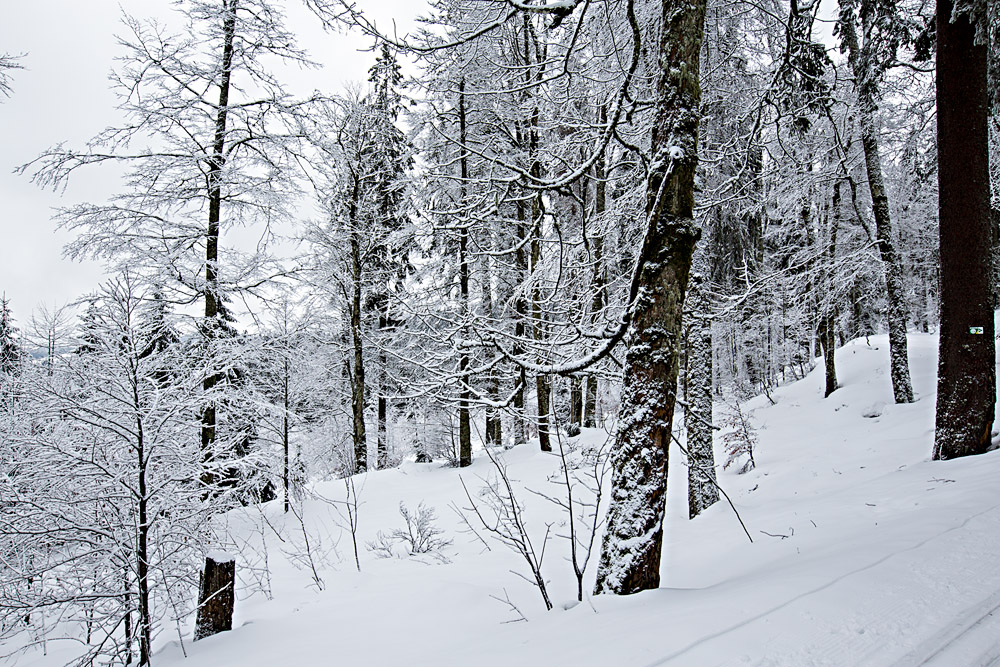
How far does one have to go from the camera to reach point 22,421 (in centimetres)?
446

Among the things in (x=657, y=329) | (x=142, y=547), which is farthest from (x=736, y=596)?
(x=142, y=547)

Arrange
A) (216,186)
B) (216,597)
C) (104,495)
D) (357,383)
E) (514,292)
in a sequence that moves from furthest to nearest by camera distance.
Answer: (357,383) < (514,292) < (216,186) < (216,597) < (104,495)

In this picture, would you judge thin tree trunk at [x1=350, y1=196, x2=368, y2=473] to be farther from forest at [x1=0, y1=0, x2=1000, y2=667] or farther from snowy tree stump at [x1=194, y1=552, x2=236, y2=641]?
snowy tree stump at [x1=194, y1=552, x2=236, y2=641]

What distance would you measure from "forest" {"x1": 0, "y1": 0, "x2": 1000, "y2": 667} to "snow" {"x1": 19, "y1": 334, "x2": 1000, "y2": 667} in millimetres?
204

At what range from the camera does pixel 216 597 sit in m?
5.00

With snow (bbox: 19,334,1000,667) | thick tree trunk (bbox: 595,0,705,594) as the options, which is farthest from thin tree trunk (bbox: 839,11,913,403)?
thick tree trunk (bbox: 595,0,705,594)

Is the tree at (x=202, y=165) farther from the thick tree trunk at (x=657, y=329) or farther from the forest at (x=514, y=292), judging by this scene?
the thick tree trunk at (x=657, y=329)

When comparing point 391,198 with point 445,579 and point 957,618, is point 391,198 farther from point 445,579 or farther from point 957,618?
point 957,618

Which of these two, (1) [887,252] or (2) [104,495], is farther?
(1) [887,252]

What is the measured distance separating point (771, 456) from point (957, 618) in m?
9.82

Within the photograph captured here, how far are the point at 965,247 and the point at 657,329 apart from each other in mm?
4829

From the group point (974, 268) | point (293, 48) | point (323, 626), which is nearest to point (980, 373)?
point (974, 268)

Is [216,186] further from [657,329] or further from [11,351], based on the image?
[657,329]

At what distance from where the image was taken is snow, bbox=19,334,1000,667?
2082 mm
